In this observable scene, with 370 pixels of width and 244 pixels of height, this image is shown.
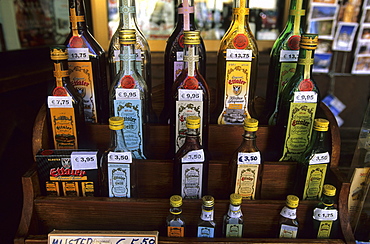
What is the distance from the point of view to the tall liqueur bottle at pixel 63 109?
0.88m

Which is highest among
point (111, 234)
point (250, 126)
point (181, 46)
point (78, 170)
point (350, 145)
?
point (181, 46)

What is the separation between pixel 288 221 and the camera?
83cm

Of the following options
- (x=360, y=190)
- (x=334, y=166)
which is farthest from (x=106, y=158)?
(x=360, y=190)

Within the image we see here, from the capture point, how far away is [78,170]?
852 millimetres

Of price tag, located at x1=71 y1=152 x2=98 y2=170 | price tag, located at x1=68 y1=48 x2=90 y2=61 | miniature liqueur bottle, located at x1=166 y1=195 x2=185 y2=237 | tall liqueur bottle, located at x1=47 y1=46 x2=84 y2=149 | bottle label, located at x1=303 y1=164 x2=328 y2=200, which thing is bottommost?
miniature liqueur bottle, located at x1=166 y1=195 x2=185 y2=237

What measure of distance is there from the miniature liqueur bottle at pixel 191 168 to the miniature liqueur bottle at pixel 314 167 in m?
0.27

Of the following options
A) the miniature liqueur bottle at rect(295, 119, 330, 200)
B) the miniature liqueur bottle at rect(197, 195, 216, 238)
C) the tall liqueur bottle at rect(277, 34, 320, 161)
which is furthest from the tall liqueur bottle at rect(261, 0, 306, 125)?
the miniature liqueur bottle at rect(197, 195, 216, 238)

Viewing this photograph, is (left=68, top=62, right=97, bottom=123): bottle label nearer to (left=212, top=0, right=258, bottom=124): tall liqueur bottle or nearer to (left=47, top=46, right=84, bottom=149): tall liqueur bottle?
(left=47, top=46, right=84, bottom=149): tall liqueur bottle

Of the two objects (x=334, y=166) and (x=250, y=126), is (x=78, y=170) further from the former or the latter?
(x=334, y=166)

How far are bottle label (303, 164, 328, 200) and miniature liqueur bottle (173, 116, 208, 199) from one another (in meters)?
0.28

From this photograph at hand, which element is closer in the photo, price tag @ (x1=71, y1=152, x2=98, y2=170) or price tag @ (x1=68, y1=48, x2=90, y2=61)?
price tag @ (x1=71, y1=152, x2=98, y2=170)

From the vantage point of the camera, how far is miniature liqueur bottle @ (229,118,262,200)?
2.76ft

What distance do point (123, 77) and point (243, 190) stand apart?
18.4 inches

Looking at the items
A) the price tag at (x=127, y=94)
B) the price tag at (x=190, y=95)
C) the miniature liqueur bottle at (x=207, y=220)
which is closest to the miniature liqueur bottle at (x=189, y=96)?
the price tag at (x=190, y=95)
